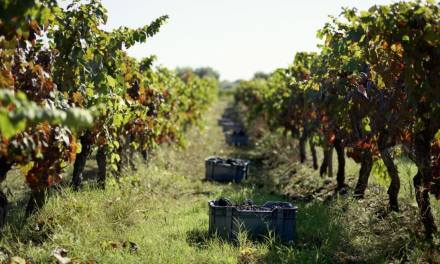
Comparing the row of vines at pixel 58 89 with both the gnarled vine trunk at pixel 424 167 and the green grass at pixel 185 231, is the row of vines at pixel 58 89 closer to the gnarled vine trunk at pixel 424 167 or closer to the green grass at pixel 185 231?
the green grass at pixel 185 231

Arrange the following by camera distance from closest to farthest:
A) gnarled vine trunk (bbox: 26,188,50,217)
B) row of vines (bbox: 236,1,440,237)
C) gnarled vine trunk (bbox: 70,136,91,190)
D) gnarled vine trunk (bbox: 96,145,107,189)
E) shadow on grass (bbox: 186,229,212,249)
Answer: row of vines (bbox: 236,1,440,237), shadow on grass (bbox: 186,229,212,249), gnarled vine trunk (bbox: 26,188,50,217), gnarled vine trunk (bbox: 70,136,91,190), gnarled vine trunk (bbox: 96,145,107,189)

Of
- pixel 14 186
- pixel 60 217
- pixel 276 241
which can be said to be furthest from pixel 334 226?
pixel 14 186

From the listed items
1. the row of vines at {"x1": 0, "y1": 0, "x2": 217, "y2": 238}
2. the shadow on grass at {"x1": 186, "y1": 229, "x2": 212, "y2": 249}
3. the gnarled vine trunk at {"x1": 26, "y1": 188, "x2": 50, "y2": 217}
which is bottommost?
the shadow on grass at {"x1": 186, "y1": 229, "x2": 212, "y2": 249}

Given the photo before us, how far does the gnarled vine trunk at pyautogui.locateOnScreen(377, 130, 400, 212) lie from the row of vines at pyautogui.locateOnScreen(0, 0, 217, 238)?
3141 mm

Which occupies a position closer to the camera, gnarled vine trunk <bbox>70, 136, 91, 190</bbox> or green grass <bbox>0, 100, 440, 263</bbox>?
green grass <bbox>0, 100, 440, 263</bbox>

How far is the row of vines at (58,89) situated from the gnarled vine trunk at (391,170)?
314 cm

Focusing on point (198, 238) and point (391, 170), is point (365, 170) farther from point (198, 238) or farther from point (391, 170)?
point (198, 238)

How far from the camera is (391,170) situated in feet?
18.9

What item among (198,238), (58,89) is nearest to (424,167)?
(198,238)

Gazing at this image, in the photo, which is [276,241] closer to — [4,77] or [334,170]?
[4,77]

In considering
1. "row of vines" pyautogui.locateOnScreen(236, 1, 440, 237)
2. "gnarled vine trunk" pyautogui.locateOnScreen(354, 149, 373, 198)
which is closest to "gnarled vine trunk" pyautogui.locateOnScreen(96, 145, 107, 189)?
"row of vines" pyautogui.locateOnScreen(236, 1, 440, 237)

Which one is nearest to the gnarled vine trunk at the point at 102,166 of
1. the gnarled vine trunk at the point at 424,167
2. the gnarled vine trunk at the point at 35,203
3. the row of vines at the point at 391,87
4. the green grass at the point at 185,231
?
the green grass at the point at 185,231

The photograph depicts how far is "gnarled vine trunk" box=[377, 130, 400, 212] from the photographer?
5.64m

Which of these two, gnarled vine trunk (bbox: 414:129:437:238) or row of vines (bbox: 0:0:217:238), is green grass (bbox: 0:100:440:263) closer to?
gnarled vine trunk (bbox: 414:129:437:238)
